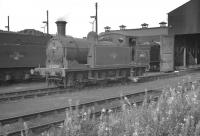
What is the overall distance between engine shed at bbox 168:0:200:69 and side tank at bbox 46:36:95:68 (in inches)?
535

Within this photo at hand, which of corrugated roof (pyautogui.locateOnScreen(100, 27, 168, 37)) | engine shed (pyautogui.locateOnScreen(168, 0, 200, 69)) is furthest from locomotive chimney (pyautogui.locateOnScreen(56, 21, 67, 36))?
corrugated roof (pyautogui.locateOnScreen(100, 27, 168, 37))

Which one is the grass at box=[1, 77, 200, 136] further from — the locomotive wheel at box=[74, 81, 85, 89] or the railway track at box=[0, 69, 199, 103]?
the locomotive wheel at box=[74, 81, 85, 89]

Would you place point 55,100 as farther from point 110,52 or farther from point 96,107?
point 110,52

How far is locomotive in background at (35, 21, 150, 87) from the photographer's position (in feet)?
51.1

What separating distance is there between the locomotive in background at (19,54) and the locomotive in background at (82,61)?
3174 mm

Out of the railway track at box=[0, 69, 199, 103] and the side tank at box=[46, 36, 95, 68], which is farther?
the side tank at box=[46, 36, 95, 68]

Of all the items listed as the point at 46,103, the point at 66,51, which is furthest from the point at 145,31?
the point at 46,103

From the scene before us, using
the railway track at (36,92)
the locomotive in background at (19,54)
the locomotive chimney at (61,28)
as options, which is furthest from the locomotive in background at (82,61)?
the locomotive in background at (19,54)

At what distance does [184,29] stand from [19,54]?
15.7 meters

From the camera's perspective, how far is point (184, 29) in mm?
27562

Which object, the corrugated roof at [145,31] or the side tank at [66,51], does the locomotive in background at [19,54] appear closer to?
the side tank at [66,51]

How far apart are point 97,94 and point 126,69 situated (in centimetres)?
523

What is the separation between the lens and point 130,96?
12.8 metres

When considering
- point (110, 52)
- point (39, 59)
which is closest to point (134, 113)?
point (110, 52)
